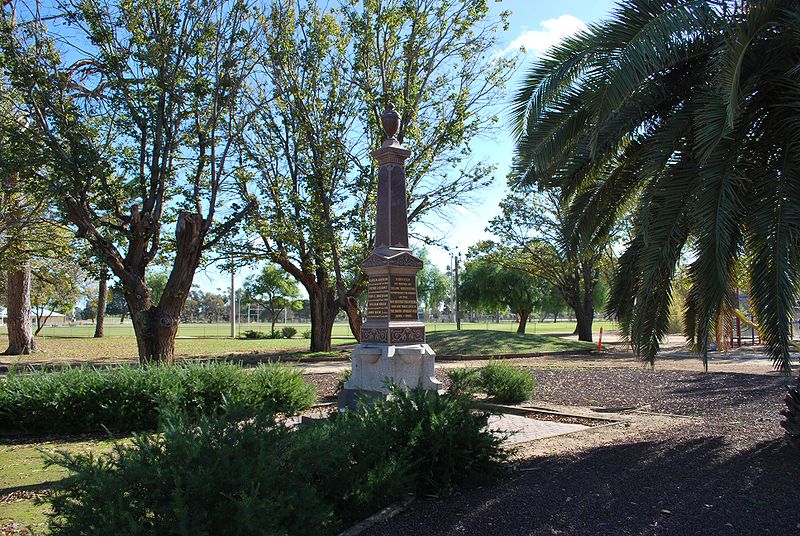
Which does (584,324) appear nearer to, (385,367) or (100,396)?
(385,367)

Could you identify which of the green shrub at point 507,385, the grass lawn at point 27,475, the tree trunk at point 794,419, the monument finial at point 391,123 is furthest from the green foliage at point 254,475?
the monument finial at point 391,123

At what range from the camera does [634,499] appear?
504cm

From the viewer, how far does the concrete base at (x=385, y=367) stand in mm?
9359

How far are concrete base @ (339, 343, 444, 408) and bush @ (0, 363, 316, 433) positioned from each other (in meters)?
1.66

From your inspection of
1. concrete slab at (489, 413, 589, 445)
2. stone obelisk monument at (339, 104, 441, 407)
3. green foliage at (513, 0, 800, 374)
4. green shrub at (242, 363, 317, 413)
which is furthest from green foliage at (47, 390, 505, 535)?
green shrub at (242, 363, 317, 413)

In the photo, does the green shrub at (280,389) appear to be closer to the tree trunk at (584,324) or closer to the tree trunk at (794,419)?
the tree trunk at (794,419)

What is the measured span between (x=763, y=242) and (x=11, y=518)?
7.48 m

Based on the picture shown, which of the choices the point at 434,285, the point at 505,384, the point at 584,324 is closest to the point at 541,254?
the point at 584,324

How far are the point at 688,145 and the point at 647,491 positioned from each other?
4075 millimetres

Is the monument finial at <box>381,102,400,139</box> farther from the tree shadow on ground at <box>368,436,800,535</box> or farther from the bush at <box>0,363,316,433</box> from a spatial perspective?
the tree shadow on ground at <box>368,436,800,535</box>

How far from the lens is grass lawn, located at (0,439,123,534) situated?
16.9 ft

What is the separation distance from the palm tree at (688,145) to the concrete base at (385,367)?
3115 millimetres

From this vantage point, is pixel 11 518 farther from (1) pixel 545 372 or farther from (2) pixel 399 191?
(1) pixel 545 372

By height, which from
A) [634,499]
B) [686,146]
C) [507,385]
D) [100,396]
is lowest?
[634,499]
